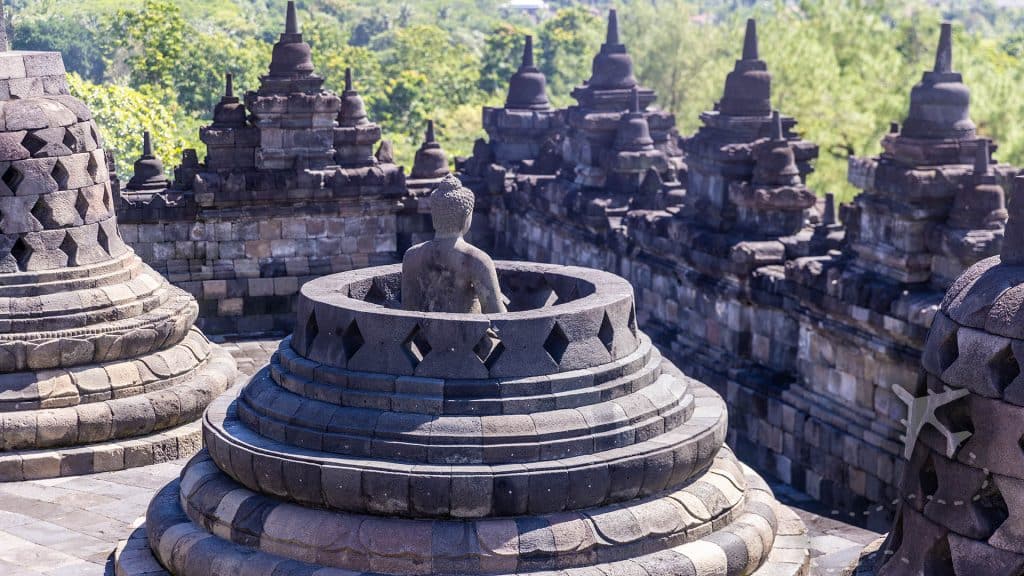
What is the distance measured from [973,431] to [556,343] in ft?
8.78

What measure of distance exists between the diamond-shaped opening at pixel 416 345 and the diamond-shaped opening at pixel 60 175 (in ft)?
16.5

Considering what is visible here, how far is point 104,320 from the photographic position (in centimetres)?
1293

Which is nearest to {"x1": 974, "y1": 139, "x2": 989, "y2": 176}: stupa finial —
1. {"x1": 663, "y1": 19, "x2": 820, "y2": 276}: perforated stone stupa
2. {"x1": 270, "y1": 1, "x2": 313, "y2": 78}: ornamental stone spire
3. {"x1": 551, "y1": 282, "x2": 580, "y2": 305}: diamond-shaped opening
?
{"x1": 663, "y1": 19, "x2": 820, "y2": 276}: perforated stone stupa

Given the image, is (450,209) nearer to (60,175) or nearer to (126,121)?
(60,175)

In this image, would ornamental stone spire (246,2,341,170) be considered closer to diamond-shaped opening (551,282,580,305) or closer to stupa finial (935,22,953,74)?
stupa finial (935,22,953,74)

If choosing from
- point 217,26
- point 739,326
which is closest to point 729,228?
point 739,326

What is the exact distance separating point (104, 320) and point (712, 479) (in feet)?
18.5

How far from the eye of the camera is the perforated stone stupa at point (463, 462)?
28.5 ft

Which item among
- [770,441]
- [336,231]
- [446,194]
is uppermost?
[446,194]

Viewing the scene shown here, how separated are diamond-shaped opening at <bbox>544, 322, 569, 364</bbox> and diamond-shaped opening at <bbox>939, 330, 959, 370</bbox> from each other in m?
2.37

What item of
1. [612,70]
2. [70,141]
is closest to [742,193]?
[70,141]

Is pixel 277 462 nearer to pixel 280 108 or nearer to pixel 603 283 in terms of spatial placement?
pixel 603 283

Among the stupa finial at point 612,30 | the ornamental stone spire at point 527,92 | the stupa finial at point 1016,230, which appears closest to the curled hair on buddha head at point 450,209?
the stupa finial at point 1016,230

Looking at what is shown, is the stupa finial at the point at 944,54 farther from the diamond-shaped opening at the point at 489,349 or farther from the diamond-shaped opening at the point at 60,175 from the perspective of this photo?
the diamond-shaped opening at the point at 60,175
